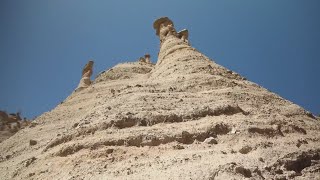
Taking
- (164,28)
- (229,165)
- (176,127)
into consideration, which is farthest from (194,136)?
(164,28)

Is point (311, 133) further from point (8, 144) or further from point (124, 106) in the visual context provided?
point (8, 144)

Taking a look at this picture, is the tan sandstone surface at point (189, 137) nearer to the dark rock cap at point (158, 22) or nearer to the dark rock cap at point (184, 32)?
the dark rock cap at point (184, 32)

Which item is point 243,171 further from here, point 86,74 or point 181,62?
point 86,74

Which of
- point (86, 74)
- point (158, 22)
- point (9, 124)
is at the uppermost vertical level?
point (158, 22)

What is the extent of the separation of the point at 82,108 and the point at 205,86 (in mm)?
9612

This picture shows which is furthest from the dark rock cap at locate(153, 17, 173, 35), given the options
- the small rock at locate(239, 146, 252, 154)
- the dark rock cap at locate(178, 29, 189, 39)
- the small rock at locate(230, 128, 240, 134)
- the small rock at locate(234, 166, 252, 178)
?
the small rock at locate(234, 166, 252, 178)

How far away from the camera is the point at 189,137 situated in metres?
11.7

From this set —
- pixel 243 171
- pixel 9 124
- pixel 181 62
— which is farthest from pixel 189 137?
pixel 9 124

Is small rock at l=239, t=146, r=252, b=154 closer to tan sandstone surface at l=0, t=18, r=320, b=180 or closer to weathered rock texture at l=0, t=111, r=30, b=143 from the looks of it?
tan sandstone surface at l=0, t=18, r=320, b=180

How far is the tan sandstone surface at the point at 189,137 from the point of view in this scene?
9.62 meters

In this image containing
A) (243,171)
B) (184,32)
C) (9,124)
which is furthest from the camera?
(9,124)

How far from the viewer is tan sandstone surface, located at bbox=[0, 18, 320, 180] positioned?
9.62 metres

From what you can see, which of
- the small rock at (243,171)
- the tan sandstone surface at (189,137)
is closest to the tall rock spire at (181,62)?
the tan sandstone surface at (189,137)

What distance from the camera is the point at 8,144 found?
2138cm
